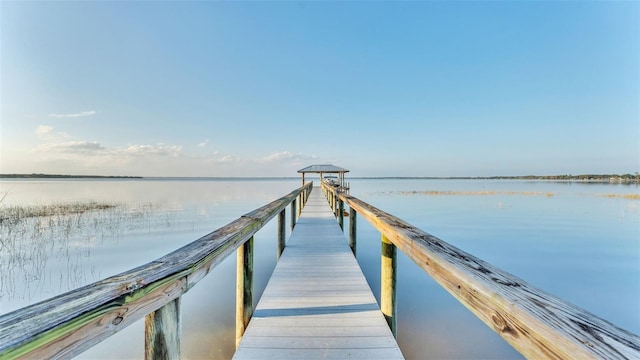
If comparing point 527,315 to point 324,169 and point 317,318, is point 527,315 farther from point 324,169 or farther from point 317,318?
point 324,169

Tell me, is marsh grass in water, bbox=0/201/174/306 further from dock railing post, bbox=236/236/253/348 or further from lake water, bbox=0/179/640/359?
dock railing post, bbox=236/236/253/348

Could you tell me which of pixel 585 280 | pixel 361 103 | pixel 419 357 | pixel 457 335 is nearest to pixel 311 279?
pixel 419 357

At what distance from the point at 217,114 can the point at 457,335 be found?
66.7 feet

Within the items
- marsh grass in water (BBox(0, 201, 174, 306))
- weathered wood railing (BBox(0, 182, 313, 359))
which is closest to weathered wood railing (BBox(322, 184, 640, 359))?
weathered wood railing (BBox(0, 182, 313, 359))

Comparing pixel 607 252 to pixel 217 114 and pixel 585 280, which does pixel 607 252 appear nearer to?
pixel 585 280

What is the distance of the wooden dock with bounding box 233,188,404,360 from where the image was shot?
1.93m

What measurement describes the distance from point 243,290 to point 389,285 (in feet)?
4.72

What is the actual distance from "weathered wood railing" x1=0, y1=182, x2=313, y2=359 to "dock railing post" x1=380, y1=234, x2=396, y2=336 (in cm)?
166

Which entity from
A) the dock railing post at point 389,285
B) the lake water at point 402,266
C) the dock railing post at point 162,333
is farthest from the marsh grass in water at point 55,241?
the dock railing post at point 389,285

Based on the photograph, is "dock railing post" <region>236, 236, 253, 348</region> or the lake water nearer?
"dock railing post" <region>236, 236, 253, 348</region>

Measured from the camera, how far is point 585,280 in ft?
20.9

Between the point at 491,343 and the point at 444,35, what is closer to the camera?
the point at 491,343

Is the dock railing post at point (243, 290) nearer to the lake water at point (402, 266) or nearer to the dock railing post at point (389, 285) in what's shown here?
the dock railing post at point (389, 285)

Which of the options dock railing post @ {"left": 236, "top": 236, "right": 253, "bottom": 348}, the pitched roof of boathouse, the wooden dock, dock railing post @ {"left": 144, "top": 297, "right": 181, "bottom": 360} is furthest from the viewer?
the pitched roof of boathouse
